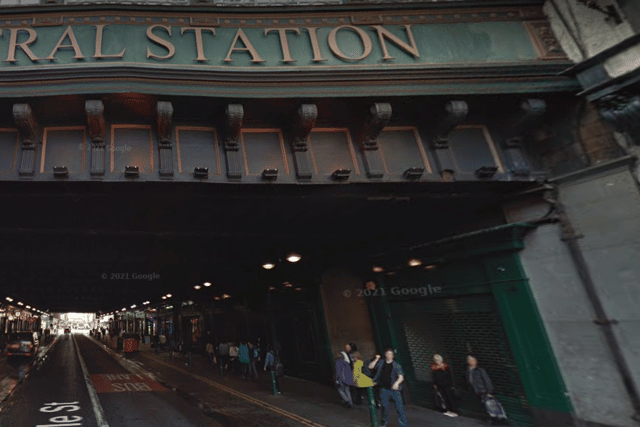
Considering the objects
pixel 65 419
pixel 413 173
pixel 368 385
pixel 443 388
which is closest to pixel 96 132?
pixel 413 173

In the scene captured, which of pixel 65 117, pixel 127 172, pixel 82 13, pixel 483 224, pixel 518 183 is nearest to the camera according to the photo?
pixel 127 172

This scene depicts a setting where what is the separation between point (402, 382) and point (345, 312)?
216 inches

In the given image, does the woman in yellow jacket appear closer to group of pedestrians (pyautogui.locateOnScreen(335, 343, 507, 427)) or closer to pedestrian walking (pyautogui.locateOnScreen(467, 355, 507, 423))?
group of pedestrians (pyautogui.locateOnScreen(335, 343, 507, 427))

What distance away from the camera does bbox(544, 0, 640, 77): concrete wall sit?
732cm

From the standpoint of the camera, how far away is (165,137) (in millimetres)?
7098

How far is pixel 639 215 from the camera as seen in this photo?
686 cm

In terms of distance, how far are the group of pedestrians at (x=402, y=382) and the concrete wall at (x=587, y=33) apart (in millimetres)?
7446

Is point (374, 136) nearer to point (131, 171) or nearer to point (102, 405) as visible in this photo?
point (131, 171)

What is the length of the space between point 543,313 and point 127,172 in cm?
925

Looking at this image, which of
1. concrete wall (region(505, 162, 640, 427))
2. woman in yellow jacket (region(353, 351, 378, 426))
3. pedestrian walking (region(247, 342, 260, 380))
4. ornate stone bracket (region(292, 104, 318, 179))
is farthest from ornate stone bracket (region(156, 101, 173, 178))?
pedestrian walking (region(247, 342, 260, 380))

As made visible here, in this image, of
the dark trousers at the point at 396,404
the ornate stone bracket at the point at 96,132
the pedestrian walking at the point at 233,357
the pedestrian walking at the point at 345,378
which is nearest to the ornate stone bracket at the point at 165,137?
the ornate stone bracket at the point at 96,132

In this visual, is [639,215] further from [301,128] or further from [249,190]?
[249,190]

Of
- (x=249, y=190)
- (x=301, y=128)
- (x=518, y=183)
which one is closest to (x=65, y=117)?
(x=249, y=190)

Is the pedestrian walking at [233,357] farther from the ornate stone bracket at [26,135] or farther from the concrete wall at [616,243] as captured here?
the concrete wall at [616,243]
